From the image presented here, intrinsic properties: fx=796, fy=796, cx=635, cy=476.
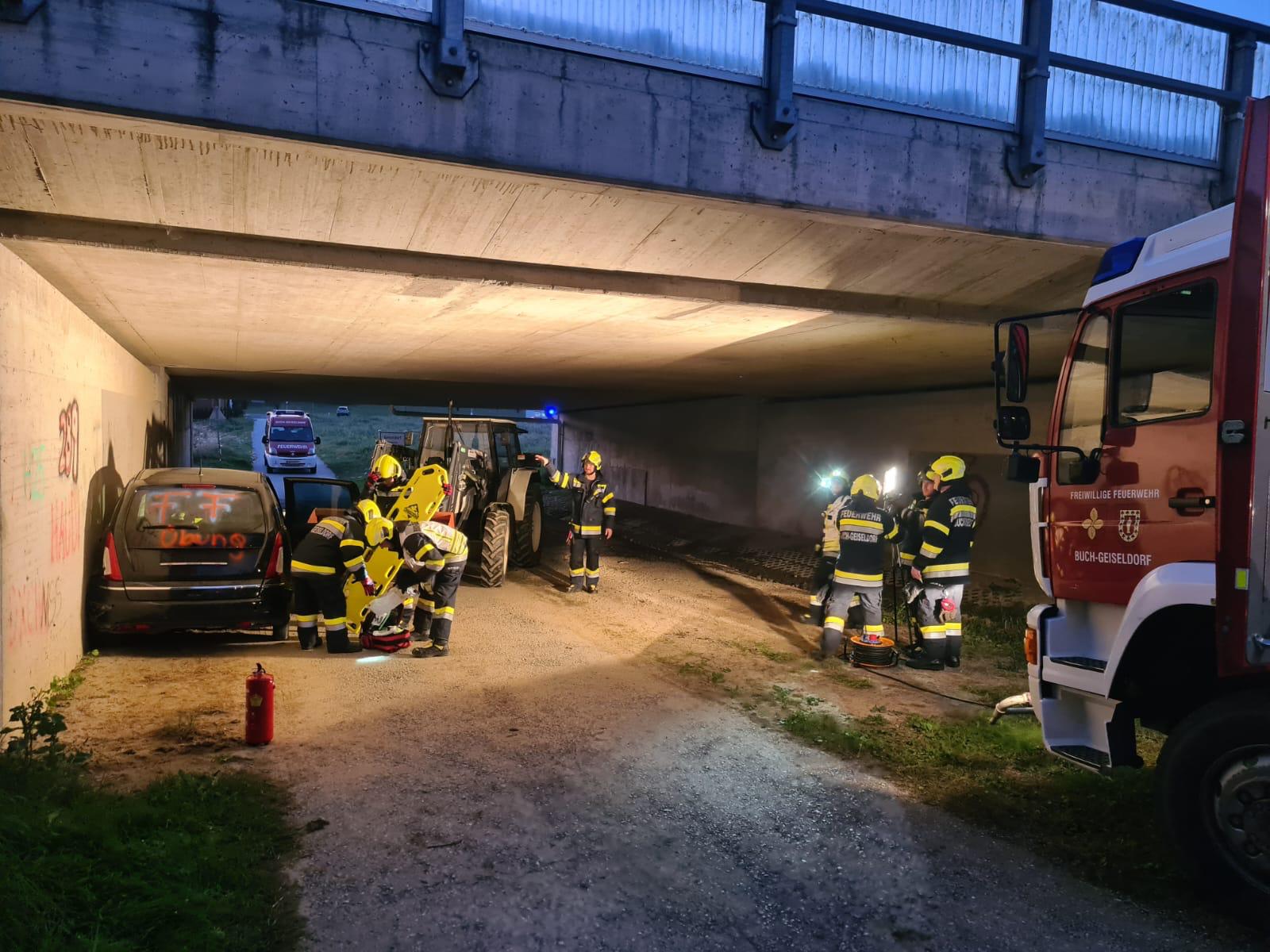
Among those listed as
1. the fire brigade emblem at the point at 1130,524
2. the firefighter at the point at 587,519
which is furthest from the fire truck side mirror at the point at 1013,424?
the firefighter at the point at 587,519

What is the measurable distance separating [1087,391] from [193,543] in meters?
6.75

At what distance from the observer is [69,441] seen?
6363mm

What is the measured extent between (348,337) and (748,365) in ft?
18.1

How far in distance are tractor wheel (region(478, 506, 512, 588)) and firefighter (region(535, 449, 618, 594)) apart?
3.08 feet

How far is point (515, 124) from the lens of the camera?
4754mm

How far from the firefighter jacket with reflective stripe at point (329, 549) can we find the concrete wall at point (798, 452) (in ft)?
27.4

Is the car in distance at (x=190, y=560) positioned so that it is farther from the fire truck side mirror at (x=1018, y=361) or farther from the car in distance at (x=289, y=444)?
the car in distance at (x=289, y=444)

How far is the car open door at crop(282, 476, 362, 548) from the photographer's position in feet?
32.2

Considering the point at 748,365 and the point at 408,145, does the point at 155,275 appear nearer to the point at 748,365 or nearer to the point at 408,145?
the point at 408,145

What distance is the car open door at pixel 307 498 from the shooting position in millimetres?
9820

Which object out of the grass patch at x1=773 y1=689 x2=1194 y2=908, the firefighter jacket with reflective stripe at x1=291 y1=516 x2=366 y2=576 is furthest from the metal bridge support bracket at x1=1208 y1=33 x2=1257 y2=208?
the firefighter jacket with reflective stripe at x1=291 y1=516 x2=366 y2=576

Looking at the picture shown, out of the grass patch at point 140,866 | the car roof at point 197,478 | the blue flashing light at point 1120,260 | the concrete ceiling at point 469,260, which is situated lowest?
the grass patch at point 140,866

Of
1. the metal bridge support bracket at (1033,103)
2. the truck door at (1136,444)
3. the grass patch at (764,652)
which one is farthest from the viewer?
the grass patch at (764,652)

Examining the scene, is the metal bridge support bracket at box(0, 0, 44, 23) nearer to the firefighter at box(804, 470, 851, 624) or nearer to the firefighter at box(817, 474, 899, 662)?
the firefighter at box(817, 474, 899, 662)
